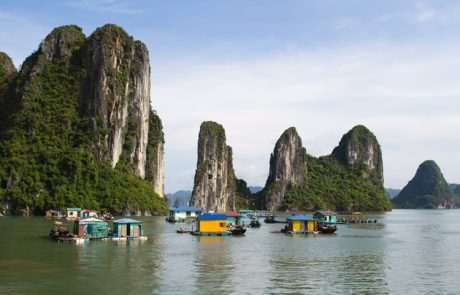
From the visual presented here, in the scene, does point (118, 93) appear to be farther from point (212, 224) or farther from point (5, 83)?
point (212, 224)

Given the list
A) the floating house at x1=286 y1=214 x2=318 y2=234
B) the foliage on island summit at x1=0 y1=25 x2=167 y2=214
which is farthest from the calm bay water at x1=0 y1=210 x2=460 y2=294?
the foliage on island summit at x1=0 y1=25 x2=167 y2=214

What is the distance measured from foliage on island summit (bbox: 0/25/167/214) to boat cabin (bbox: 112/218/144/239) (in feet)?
196

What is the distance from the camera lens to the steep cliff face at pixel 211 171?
170 meters

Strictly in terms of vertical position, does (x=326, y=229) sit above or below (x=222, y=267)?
above

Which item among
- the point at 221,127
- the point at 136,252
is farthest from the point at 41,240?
the point at 221,127

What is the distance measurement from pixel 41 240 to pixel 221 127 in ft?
421

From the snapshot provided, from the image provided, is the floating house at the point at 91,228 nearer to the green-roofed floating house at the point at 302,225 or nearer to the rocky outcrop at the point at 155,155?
the green-roofed floating house at the point at 302,225

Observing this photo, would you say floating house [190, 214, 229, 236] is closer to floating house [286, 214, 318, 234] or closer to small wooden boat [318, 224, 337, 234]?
floating house [286, 214, 318, 234]

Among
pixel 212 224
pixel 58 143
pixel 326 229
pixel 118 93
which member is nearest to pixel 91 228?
pixel 212 224

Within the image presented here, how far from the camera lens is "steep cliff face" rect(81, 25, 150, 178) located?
133625mm

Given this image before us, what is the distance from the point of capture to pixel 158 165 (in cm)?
15775

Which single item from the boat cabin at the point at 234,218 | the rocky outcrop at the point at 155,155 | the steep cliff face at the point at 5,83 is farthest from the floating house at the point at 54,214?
the rocky outcrop at the point at 155,155

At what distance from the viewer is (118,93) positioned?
454ft

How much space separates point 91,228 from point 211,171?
12045 cm
